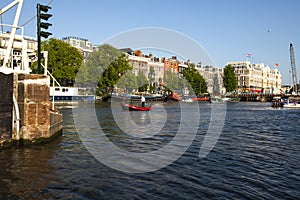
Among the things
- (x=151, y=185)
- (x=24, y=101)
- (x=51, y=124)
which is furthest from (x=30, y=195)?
(x=51, y=124)

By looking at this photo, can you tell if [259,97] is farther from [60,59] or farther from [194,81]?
[60,59]

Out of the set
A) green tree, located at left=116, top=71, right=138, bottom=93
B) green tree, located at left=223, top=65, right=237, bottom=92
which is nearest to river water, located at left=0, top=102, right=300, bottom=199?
green tree, located at left=116, top=71, right=138, bottom=93

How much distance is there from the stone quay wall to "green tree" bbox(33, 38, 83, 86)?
254ft

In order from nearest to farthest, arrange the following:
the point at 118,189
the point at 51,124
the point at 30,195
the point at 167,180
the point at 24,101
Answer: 1. the point at 30,195
2. the point at 118,189
3. the point at 167,180
4. the point at 24,101
5. the point at 51,124

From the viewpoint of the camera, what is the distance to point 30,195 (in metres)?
9.77

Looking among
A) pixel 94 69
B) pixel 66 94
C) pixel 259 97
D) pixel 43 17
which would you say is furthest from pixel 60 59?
pixel 259 97

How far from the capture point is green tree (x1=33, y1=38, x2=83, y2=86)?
9088cm

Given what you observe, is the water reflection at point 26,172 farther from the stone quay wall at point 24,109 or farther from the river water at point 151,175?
the stone quay wall at point 24,109

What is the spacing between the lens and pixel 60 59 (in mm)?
93250

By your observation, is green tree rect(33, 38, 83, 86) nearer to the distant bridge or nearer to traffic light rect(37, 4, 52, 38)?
traffic light rect(37, 4, 52, 38)

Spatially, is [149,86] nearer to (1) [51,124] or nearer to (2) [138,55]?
(2) [138,55]

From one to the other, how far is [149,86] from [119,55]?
101 ft

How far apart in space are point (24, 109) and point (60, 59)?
81.2m

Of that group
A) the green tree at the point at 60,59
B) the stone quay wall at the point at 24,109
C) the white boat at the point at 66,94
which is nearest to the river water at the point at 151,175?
the stone quay wall at the point at 24,109
